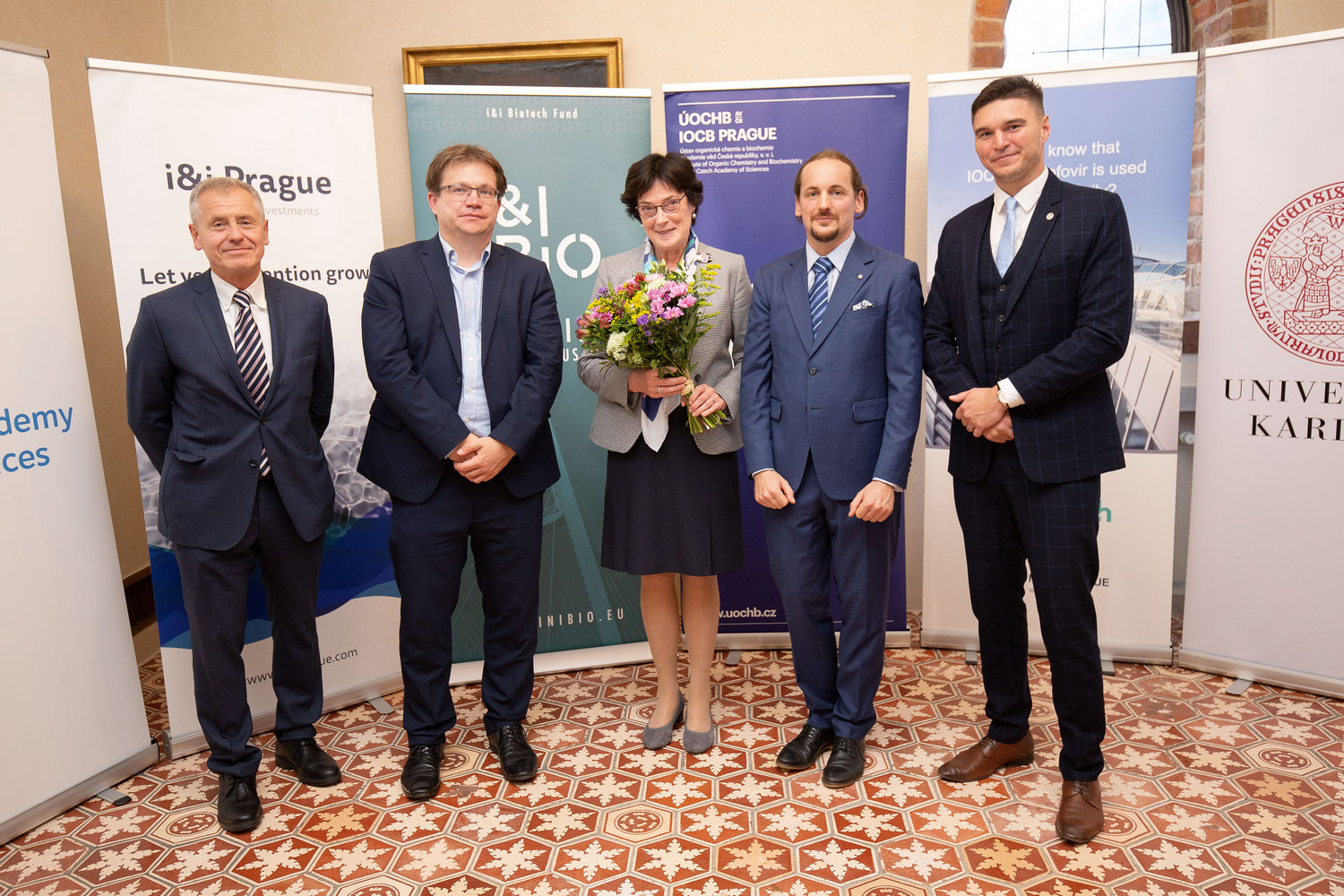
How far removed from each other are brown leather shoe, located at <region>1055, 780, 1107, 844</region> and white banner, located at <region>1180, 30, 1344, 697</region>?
5.07ft

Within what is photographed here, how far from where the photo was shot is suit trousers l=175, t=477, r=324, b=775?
273cm

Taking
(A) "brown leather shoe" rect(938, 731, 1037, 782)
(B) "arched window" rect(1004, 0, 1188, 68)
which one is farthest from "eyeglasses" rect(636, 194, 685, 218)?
(B) "arched window" rect(1004, 0, 1188, 68)

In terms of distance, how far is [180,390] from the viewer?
270 centimetres

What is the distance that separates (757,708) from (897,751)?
61 centimetres

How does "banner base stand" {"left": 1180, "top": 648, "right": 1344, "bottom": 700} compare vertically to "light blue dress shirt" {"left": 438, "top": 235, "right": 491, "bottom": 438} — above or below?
below

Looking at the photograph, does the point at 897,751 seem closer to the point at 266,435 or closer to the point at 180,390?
the point at 266,435

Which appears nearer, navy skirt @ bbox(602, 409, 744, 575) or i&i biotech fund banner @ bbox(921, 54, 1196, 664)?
navy skirt @ bbox(602, 409, 744, 575)

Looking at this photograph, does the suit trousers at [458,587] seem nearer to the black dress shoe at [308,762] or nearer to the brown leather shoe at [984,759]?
the black dress shoe at [308,762]

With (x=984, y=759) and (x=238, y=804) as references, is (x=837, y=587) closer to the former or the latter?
(x=984, y=759)

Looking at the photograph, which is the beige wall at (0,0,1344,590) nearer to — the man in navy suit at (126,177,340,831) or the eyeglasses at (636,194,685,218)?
the man in navy suit at (126,177,340,831)

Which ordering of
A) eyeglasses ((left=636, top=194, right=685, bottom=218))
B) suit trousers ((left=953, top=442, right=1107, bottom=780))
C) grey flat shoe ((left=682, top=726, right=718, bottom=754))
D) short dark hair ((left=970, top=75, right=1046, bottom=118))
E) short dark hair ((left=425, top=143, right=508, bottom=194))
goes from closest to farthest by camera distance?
short dark hair ((left=970, top=75, right=1046, bottom=118)) → suit trousers ((left=953, top=442, right=1107, bottom=780)) → short dark hair ((left=425, top=143, right=508, bottom=194)) → eyeglasses ((left=636, top=194, right=685, bottom=218)) → grey flat shoe ((left=682, top=726, right=718, bottom=754))

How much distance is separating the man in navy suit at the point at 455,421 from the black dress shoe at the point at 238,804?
477 mm

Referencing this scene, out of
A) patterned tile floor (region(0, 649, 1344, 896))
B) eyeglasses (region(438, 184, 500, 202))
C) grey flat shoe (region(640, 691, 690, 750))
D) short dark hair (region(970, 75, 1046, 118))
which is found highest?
short dark hair (region(970, 75, 1046, 118))

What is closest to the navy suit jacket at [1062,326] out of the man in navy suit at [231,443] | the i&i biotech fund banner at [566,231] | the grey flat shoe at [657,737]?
the grey flat shoe at [657,737]
